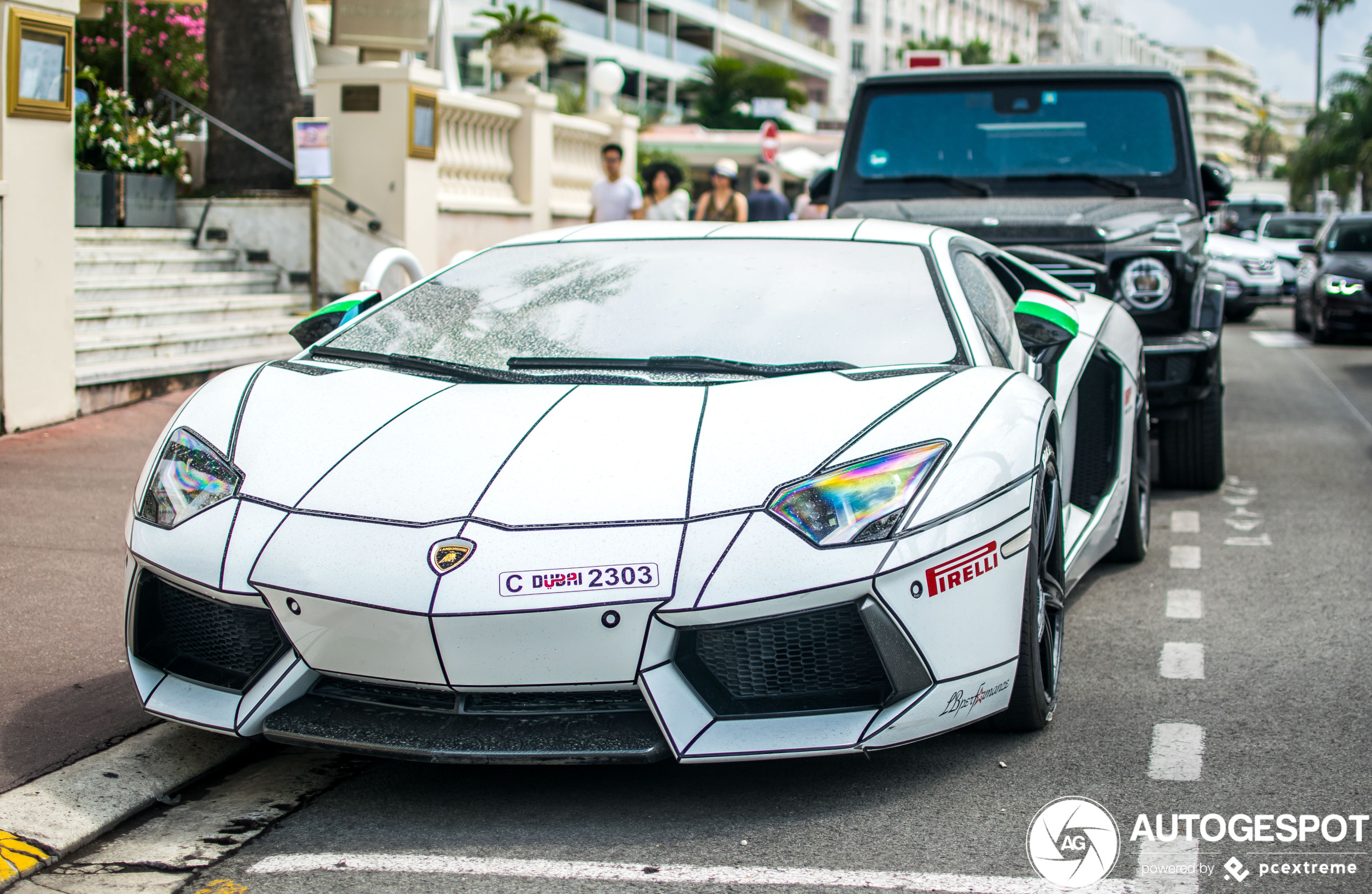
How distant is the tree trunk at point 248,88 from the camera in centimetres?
1288

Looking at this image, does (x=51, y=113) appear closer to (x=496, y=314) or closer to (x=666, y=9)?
(x=496, y=314)

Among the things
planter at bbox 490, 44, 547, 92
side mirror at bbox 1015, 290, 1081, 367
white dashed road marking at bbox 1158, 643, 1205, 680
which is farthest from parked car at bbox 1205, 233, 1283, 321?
side mirror at bbox 1015, 290, 1081, 367

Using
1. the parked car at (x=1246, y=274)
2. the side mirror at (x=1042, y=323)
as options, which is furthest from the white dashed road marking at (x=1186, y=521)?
the parked car at (x=1246, y=274)

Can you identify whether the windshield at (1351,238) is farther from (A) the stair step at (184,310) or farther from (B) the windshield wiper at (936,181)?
(A) the stair step at (184,310)

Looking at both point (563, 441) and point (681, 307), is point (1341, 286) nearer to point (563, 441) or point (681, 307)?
point (681, 307)

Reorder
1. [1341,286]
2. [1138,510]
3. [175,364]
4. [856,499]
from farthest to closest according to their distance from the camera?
[1341,286], [175,364], [1138,510], [856,499]

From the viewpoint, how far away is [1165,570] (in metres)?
5.93

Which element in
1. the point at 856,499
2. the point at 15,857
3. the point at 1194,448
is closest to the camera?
the point at 15,857

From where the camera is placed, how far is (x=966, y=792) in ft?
11.2

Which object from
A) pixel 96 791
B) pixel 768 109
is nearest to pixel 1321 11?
pixel 768 109

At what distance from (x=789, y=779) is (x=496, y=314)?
1609mm

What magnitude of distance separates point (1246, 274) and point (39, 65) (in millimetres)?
17707

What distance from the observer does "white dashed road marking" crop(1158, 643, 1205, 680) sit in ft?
14.5

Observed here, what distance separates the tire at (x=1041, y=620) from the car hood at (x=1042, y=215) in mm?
3250
